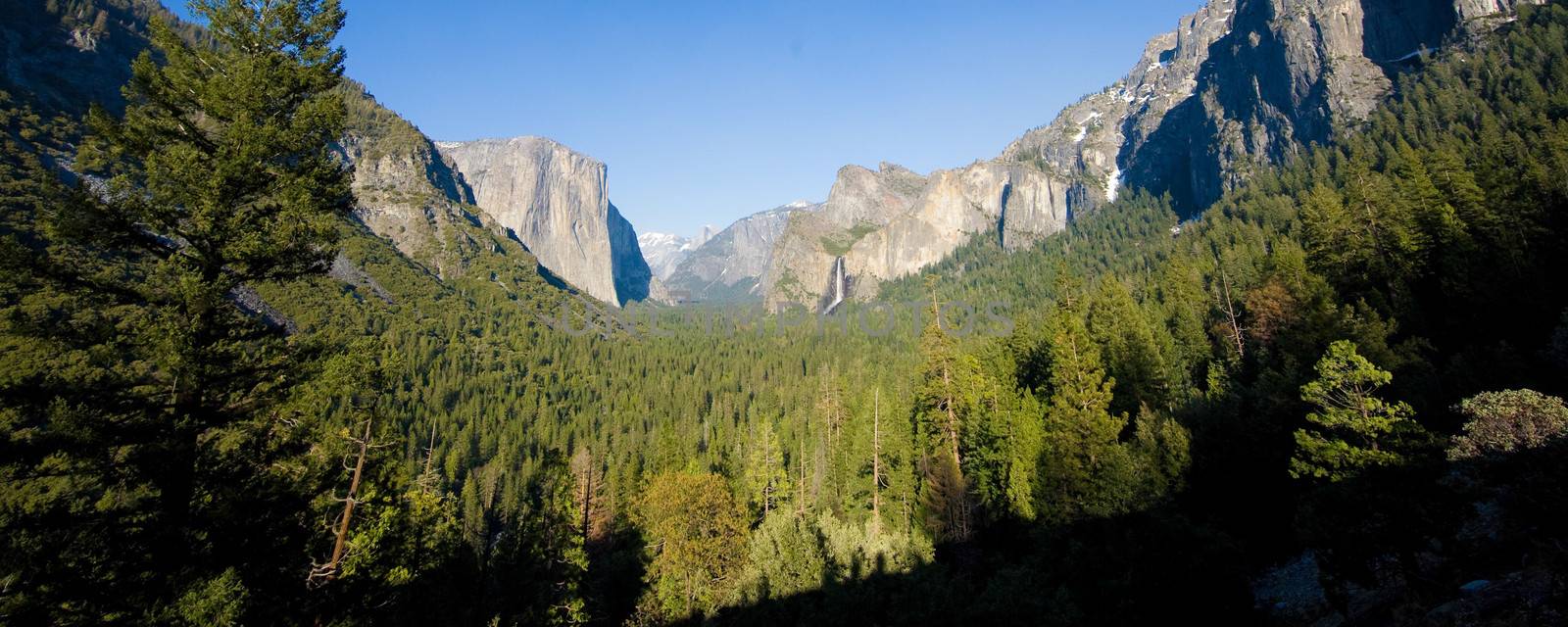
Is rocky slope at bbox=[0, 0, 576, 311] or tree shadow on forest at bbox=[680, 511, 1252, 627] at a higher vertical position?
rocky slope at bbox=[0, 0, 576, 311]

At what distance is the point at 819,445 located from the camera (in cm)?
6225

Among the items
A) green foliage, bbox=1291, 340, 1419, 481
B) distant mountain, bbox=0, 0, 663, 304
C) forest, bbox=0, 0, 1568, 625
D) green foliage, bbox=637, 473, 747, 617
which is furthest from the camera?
distant mountain, bbox=0, 0, 663, 304

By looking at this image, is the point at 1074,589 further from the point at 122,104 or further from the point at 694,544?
the point at 122,104

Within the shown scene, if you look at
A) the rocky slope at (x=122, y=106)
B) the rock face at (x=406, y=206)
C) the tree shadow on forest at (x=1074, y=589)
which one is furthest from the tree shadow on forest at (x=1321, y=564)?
the rock face at (x=406, y=206)

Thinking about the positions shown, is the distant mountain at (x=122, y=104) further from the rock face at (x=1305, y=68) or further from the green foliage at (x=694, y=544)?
the rock face at (x=1305, y=68)

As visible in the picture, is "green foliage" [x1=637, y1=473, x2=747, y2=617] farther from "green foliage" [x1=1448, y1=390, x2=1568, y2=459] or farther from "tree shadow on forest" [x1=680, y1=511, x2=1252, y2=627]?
"green foliage" [x1=1448, y1=390, x2=1568, y2=459]

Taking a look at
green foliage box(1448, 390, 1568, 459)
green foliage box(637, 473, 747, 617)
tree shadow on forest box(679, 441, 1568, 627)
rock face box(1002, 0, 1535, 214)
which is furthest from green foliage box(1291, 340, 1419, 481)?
rock face box(1002, 0, 1535, 214)

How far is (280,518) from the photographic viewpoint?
30.0ft

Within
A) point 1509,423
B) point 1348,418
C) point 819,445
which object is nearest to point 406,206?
point 819,445

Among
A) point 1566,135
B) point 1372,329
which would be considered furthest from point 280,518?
point 1566,135

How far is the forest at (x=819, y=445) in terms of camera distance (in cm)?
813

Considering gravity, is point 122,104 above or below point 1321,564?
above

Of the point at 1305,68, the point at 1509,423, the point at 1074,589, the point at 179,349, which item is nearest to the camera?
the point at 179,349

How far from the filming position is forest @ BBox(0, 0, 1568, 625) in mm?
8133
